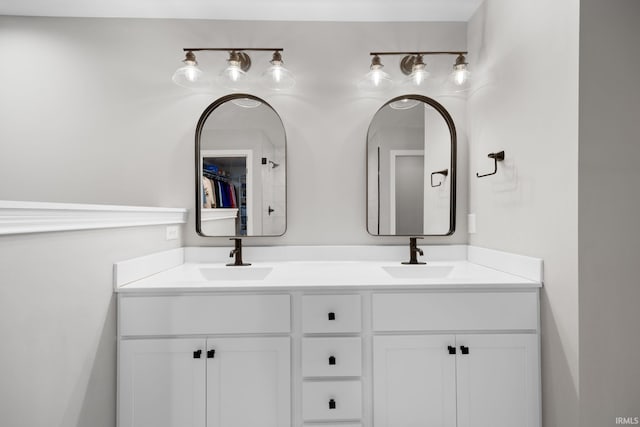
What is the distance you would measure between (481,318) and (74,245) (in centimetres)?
162

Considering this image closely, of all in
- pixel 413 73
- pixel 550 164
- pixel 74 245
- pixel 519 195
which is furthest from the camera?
pixel 413 73

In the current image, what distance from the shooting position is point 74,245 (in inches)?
43.3

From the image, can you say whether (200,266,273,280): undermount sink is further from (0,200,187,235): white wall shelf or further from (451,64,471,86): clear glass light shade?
(451,64,471,86): clear glass light shade

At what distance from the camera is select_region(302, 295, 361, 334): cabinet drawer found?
130 centimetres

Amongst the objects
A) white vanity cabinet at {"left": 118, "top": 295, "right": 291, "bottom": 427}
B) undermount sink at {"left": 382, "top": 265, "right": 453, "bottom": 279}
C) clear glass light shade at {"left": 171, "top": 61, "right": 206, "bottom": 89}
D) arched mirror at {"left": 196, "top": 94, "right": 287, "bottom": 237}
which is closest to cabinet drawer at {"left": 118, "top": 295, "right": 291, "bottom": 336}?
white vanity cabinet at {"left": 118, "top": 295, "right": 291, "bottom": 427}

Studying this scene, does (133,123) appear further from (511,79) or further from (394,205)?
(511,79)

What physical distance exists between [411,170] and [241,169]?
104 centimetres

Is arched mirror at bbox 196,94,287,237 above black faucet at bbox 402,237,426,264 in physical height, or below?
above

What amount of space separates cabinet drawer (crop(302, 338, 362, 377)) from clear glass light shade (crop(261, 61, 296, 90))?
1448mm

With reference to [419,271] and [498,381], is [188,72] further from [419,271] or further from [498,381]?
[498,381]

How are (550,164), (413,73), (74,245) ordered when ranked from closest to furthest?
(74,245) → (550,164) → (413,73)

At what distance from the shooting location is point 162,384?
4.17ft

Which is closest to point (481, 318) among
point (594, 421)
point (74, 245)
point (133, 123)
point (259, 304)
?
point (594, 421)

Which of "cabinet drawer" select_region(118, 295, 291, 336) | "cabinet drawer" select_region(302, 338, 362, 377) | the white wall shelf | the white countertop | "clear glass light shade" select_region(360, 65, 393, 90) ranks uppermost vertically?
"clear glass light shade" select_region(360, 65, 393, 90)
